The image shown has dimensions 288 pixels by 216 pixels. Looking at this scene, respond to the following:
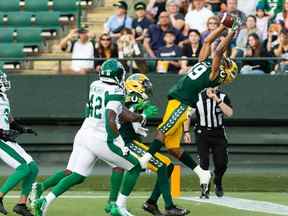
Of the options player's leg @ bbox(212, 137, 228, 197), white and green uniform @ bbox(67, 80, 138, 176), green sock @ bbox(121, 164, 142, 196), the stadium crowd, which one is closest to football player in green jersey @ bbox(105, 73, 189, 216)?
green sock @ bbox(121, 164, 142, 196)

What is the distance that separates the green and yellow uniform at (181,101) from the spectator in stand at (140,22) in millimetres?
6692

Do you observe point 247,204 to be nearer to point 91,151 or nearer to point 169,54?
point 91,151

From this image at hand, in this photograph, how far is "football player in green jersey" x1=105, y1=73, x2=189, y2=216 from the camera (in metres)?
11.9

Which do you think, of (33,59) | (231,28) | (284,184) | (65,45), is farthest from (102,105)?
(65,45)

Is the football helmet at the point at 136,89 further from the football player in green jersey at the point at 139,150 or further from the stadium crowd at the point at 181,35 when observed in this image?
the stadium crowd at the point at 181,35

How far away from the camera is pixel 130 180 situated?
38.1 ft

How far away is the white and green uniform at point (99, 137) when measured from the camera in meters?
11.3

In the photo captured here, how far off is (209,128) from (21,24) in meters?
7.45

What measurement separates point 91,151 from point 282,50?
741 cm

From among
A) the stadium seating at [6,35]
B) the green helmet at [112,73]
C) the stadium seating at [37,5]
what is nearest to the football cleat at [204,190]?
the green helmet at [112,73]

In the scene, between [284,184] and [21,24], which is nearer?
[284,184]

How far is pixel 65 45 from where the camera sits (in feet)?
63.9

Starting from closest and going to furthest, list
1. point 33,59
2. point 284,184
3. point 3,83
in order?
1. point 3,83
2. point 284,184
3. point 33,59

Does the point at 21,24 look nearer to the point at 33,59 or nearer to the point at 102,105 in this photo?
the point at 33,59
